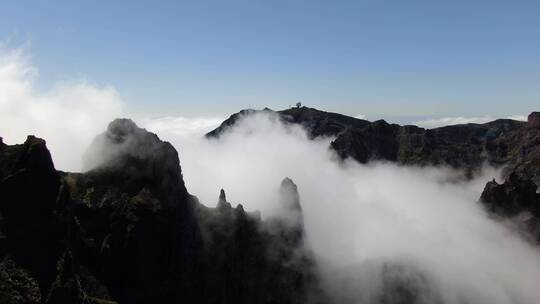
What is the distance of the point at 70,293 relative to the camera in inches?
6014

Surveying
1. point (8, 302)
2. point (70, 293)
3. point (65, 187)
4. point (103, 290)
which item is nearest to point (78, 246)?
point (103, 290)

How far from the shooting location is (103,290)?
18538 centimetres

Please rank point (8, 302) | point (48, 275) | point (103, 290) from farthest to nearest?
point (103, 290) → point (48, 275) → point (8, 302)

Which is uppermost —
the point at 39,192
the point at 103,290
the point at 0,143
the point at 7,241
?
the point at 0,143

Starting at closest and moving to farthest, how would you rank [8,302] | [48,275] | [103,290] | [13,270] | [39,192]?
1. [8,302]
2. [13,270]
3. [48,275]
4. [39,192]
5. [103,290]

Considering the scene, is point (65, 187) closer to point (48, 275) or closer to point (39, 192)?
point (39, 192)

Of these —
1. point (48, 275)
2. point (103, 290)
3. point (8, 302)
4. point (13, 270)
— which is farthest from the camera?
point (103, 290)

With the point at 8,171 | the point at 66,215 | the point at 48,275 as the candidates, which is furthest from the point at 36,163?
the point at 48,275

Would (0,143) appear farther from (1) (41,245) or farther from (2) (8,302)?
(2) (8,302)

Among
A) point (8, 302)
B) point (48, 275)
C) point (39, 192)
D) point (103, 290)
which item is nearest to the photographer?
point (8, 302)

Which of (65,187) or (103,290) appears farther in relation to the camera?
(103,290)

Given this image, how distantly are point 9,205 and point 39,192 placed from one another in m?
10.3

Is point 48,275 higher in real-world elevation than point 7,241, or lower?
lower

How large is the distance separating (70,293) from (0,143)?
52.2 metres
